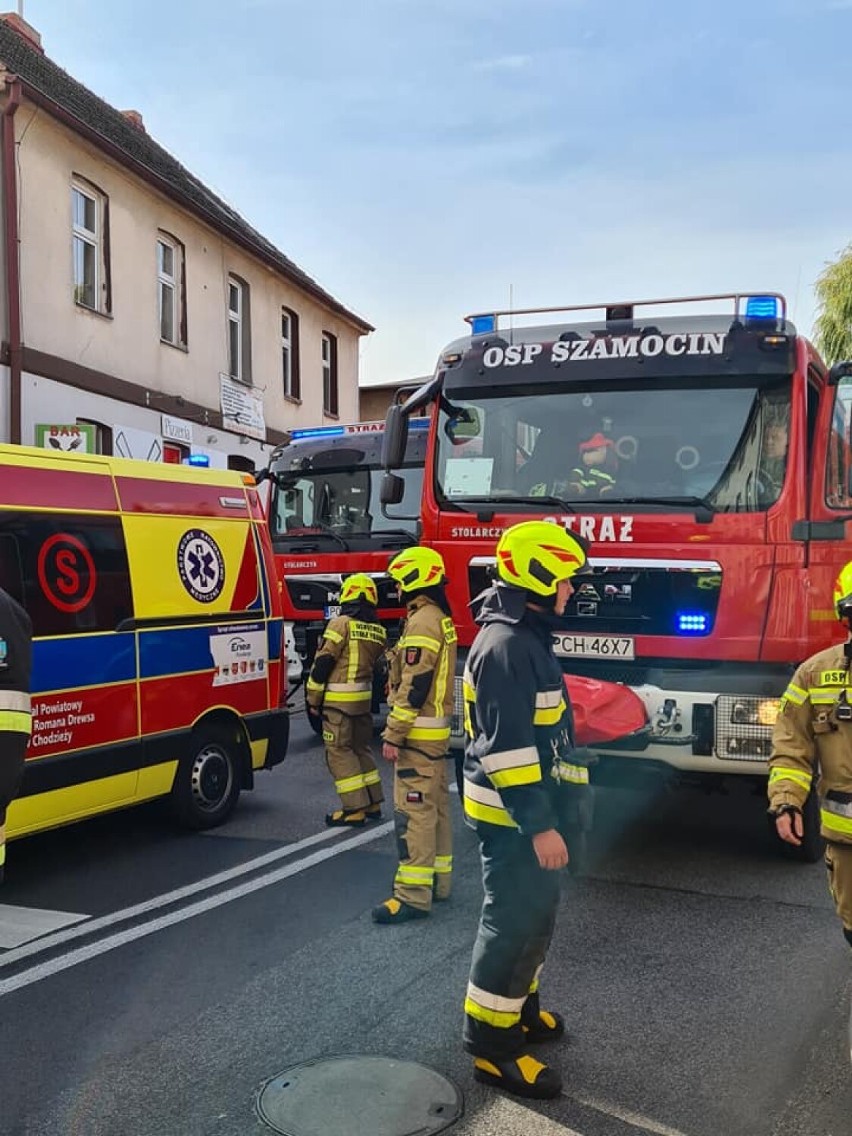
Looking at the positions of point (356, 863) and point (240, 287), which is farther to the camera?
point (240, 287)

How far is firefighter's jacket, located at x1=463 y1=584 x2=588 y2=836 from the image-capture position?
11.3 ft

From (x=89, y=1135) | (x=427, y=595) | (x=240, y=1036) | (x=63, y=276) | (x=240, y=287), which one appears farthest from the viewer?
(x=240, y=287)

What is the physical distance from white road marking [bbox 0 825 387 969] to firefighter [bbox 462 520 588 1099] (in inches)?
90.3

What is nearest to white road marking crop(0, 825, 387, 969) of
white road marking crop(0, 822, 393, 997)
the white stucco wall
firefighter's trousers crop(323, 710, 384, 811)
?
white road marking crop(0, 822, 393, 997)

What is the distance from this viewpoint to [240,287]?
20234mm

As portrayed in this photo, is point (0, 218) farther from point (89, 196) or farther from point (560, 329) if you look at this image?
point (560, 329)

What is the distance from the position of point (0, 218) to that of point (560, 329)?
969 centimetres

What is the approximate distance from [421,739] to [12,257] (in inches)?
423

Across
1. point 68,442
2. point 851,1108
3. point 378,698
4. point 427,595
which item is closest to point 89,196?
point 68,442

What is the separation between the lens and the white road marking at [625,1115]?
3.28 m

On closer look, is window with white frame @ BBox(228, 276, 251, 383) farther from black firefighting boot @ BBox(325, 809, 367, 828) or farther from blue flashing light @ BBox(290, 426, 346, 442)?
black firefighting boot @ BBox(325, 809, 367, 828)

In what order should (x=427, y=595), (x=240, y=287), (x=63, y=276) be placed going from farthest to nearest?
1. (x=240, y=287)
2. (x=63, y=276)
3. (x=427, y=595)

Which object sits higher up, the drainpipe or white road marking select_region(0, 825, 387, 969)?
the drainpipe

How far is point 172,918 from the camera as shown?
5.30 m
